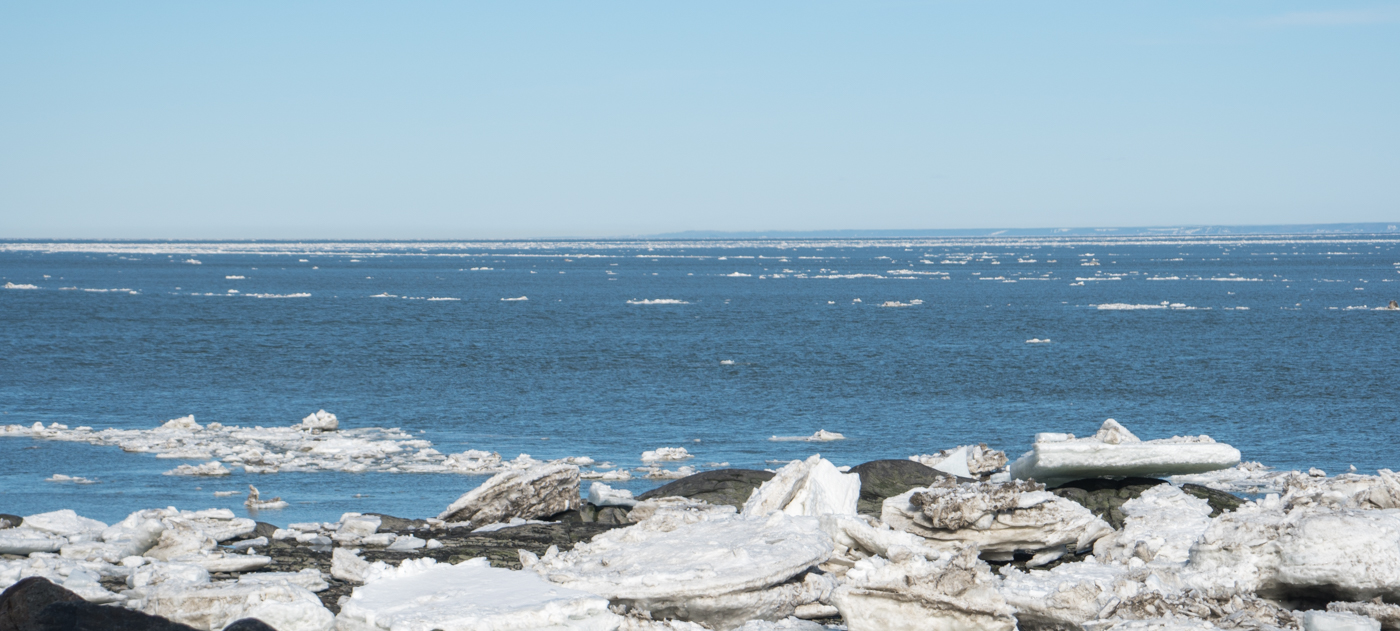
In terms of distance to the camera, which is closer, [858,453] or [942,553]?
[942,553]

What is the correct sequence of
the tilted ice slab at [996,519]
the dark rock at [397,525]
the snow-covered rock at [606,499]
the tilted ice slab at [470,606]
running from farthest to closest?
1. the snow-covered rock at [606,499]
2. the dark rock at [397,525]
3. the tilted ice slab at [996,519]
4. the tilted ice slab at [470,606]

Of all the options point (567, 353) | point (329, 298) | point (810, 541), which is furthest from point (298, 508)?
point (329, 298)

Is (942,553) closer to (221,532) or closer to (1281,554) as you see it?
(1281,554)

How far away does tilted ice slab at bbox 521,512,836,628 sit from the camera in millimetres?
7516

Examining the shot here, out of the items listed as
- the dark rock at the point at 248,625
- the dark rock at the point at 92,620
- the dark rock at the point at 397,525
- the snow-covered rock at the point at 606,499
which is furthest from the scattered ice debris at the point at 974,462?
the dark rock at the point at 92,620

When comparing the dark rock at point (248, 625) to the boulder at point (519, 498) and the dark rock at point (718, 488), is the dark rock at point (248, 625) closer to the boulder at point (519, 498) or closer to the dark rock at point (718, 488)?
the boulder at point (519, 498)

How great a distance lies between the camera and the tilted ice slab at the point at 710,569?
24.7ft

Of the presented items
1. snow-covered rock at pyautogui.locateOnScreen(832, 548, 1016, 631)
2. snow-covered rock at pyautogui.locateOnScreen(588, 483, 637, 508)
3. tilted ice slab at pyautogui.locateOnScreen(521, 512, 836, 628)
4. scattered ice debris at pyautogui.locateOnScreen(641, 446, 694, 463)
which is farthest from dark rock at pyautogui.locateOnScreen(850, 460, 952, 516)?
scattered ice debris at pyautogui.locateOnScreen(641, 446, 694, 463)

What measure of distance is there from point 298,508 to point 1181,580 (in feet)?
39.6

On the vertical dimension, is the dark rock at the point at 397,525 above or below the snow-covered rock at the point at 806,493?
below

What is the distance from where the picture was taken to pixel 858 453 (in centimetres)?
2312

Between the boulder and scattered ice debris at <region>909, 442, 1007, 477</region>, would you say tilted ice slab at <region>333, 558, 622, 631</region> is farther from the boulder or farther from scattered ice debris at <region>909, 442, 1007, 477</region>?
scattered ice debris at <region>909, 442, 1007, 477</region>

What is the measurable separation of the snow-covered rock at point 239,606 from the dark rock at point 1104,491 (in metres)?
7.02

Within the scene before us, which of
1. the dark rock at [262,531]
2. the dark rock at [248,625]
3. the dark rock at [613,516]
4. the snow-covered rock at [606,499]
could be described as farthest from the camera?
the snow-covered rock at [606,499]
